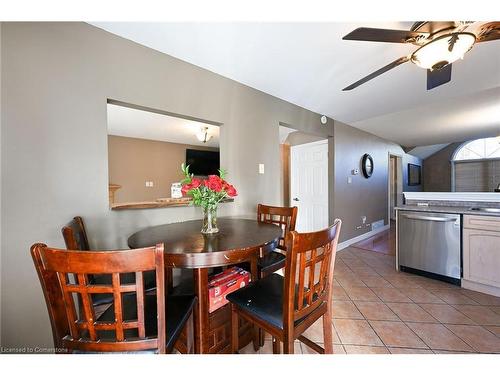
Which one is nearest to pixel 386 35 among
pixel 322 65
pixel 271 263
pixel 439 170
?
pixel 322 65

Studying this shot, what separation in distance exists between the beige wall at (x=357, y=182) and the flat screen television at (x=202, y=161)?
10.3ft

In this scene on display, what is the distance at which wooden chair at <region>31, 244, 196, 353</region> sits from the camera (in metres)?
0.64

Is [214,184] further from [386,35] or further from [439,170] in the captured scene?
[439,170]

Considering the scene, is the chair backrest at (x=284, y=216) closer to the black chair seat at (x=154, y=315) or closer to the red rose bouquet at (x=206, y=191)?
the red rose bouquet at (x=206, y=191)

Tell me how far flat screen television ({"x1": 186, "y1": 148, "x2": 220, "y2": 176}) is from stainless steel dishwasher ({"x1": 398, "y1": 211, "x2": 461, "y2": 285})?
13.7 feet

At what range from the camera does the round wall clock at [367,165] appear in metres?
4.16

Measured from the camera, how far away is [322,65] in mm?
1909

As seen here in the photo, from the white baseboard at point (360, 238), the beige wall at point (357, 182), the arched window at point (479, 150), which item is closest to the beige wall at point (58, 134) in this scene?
the beige wall at point (357, 182)

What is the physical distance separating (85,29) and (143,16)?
114 centimetres

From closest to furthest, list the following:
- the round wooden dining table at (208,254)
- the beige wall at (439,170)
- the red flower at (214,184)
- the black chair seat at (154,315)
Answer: the black chair seat at (154,315)
the round wooden dining table at (208,254)
the red flower at (214,184)
the beige wall at (439,170)

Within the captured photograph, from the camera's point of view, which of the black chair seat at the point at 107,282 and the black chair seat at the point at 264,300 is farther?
the black chair seat at the point at 107,282
